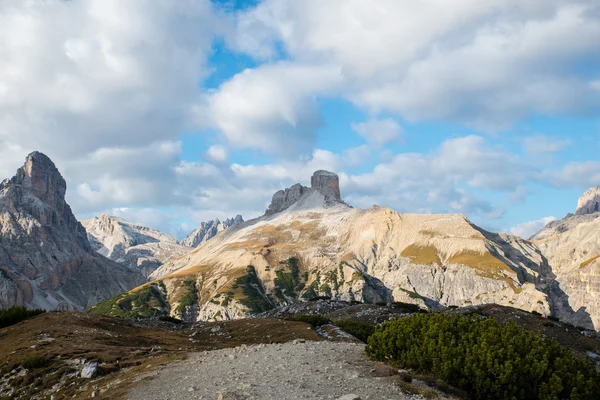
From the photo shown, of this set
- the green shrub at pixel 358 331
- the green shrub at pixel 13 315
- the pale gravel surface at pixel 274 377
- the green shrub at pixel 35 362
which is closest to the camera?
the pale gravel surface at pixel 274 377

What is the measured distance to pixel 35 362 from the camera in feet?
92.5

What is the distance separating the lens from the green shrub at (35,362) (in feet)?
92.2

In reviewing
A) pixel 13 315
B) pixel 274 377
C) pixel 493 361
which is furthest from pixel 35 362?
pixel 493 361

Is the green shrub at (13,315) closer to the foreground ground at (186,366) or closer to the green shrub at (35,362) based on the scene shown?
the foreground ground at (186,366)

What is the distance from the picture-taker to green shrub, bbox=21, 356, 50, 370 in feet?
92.2

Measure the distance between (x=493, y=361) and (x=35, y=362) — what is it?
27755 millimetres

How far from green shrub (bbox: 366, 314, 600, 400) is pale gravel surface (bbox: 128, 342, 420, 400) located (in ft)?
7.50

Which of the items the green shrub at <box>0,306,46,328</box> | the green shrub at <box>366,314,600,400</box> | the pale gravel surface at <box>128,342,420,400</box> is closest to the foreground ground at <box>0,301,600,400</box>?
the pale gravel surface at <box>128,342,420,400</box>

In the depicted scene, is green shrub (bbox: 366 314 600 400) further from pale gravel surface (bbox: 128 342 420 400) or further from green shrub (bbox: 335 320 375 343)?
green shrub (bbox: 335 320 375 343)

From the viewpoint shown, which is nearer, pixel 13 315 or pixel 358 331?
pixel 358 331

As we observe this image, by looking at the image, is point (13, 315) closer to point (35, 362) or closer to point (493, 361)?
point (35, 362)

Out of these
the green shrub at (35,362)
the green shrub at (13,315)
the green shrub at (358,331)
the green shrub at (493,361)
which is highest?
the green shrub at (13,315)

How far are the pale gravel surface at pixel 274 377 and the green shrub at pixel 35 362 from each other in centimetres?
1032

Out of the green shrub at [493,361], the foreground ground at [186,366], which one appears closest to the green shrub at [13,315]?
the foreground ground at [186,366]
